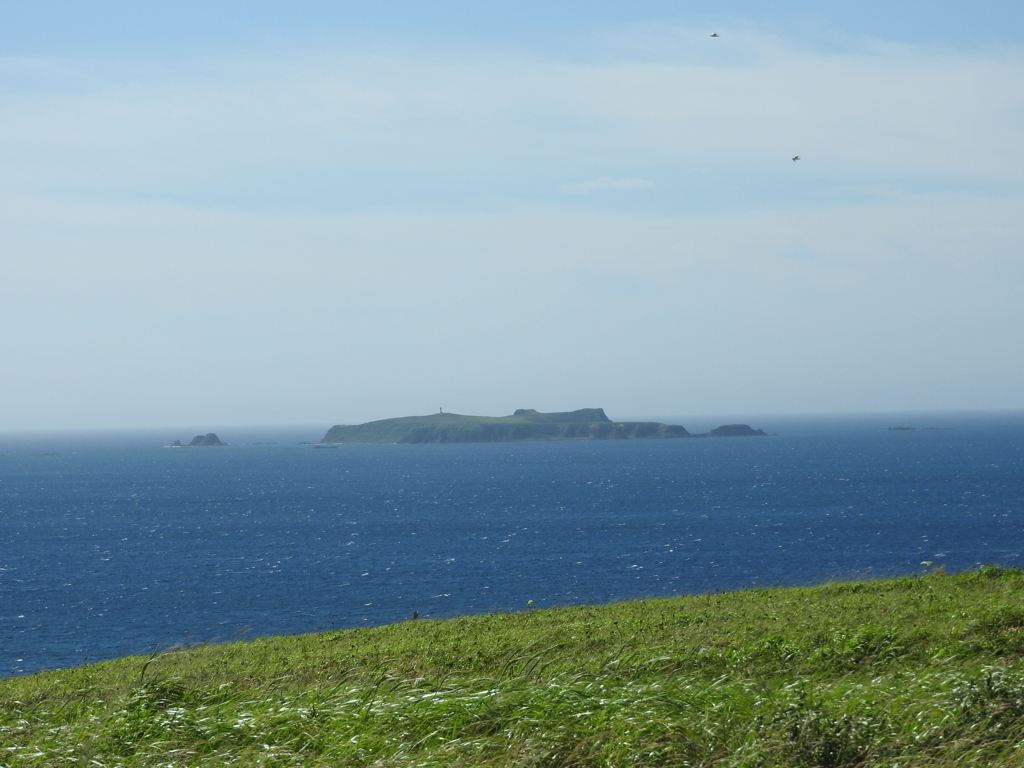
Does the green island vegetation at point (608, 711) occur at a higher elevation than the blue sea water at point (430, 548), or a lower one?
higher

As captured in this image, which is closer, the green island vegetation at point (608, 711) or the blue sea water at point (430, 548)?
the green island vegetation at point (608, 711)

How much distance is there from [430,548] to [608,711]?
84940mm

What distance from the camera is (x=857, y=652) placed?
565 inches

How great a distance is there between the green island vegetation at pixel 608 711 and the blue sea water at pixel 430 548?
604 inches

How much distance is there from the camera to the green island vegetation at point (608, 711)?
912 cm

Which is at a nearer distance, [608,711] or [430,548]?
[608,711]

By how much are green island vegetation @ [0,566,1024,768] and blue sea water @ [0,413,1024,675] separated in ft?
50.3

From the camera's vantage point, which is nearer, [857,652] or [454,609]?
[857,652]

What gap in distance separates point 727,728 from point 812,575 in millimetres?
65846

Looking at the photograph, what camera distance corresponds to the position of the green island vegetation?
912 centimetres

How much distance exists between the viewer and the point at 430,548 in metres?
93.4

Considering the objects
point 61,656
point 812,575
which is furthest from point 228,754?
point 812,575

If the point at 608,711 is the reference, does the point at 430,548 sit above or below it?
below

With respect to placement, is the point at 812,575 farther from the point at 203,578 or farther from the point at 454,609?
the point at 203,578
